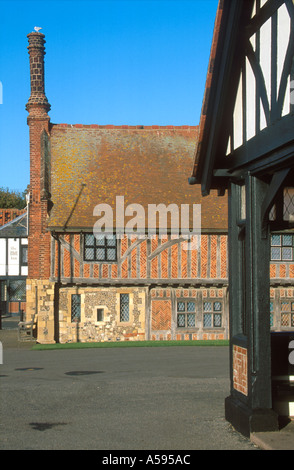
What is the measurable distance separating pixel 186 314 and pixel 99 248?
4.62 meters

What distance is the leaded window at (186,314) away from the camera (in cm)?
2861

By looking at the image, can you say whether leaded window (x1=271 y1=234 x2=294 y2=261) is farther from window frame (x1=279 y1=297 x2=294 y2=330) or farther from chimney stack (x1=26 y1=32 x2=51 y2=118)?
chimney stack (x1=26 y1=32 x2=51 y2=118)

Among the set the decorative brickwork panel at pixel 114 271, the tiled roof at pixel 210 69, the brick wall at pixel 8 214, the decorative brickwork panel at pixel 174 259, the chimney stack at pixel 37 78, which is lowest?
the decorative brickwork panel at pixel 114 271

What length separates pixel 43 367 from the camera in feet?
60.5

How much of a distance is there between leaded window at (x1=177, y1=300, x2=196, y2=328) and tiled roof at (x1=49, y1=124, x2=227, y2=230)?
346 cm

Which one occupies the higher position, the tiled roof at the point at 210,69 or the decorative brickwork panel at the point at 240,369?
the tiled roof at the point at 210,69

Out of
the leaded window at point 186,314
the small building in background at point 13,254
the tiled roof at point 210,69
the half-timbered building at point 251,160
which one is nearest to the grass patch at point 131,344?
the leaded window at point 186,314

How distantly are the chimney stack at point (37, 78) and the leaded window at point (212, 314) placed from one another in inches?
446

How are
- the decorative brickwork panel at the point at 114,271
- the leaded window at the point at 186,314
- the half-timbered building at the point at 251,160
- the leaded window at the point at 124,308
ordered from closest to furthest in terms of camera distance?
the half-timbered building at the point at 251,160
the decorative brickwork panel at the point at 114,271
the leaded window at the point at 124,308
the leaded window at the point at 186,314

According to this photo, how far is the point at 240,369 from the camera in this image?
962cm

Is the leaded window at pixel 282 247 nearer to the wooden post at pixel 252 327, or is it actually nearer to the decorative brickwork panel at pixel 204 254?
the decorative brickwork panel at pixel 204 254

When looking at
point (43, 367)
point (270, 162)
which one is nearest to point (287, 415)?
point (270, 162)
